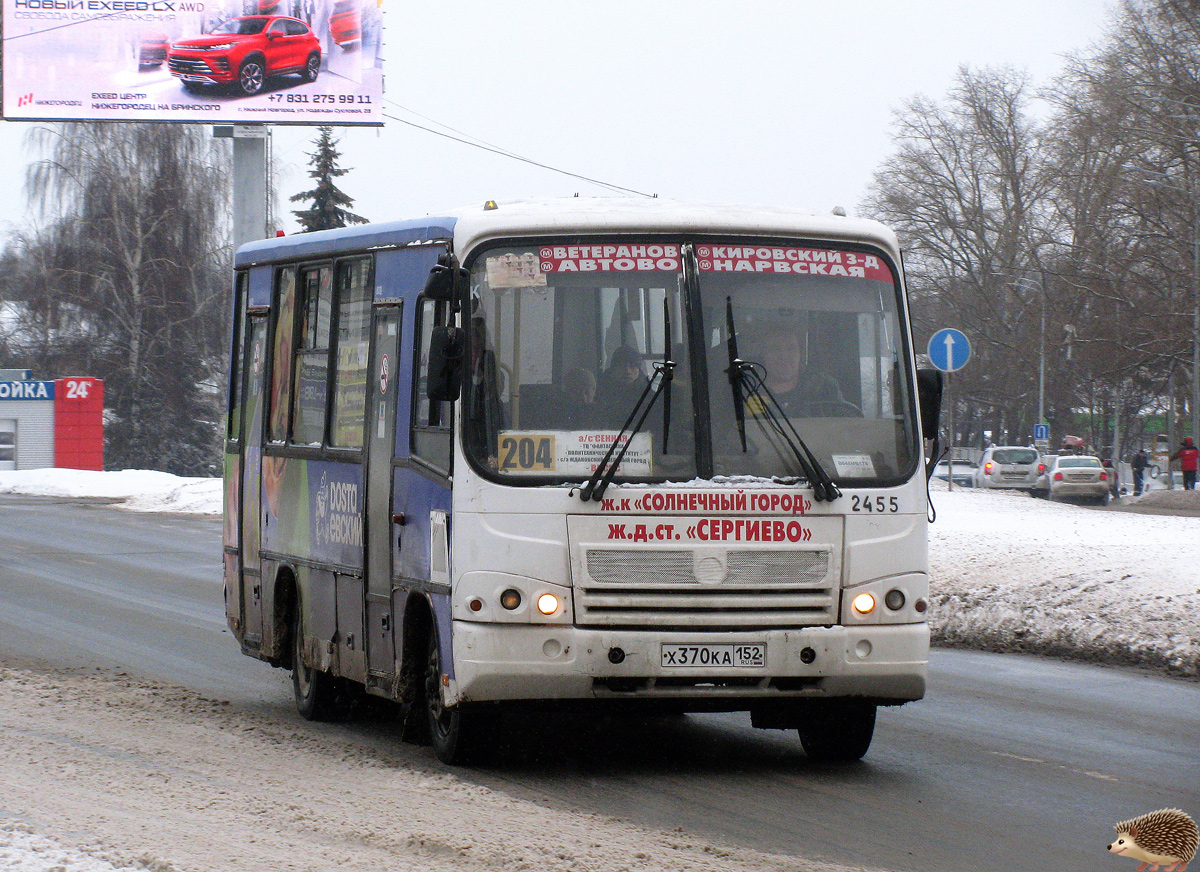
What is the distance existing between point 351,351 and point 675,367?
7.55 ft

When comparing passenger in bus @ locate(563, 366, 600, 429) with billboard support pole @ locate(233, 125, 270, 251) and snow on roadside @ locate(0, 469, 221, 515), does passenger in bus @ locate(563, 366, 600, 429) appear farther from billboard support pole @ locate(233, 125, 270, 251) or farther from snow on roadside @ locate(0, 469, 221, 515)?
billboard support pole @ locate(233, 125, 270, 251)

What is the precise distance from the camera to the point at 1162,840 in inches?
197

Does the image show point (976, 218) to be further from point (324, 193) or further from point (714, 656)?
point (714, 656)

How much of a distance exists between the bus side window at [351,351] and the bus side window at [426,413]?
30.7 inches

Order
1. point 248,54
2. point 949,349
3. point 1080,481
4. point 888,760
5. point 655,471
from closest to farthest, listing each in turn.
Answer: point 655,471 → point 888,760 → point 949,349 → point 248,54 → point 1080,481

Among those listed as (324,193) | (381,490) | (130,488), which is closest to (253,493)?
(381,490)

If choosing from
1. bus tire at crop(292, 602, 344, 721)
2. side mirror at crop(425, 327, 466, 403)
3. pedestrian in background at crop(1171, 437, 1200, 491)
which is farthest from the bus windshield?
pedestrian in background at crop(1171, 437, 1200, 491)

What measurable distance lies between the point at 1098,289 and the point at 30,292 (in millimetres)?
36080

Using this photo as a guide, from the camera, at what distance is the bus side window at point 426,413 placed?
7.85 metres

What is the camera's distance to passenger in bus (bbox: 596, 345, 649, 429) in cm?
771

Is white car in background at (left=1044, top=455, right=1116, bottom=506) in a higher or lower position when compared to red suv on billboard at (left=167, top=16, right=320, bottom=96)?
lower

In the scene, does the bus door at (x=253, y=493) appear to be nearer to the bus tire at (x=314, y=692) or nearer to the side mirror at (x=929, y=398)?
the bus tire at (x=314, y=692)

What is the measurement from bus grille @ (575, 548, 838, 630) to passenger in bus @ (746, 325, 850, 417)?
73 cm

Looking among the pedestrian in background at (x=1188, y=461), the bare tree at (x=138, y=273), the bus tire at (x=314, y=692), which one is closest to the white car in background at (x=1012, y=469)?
the pedestrian in background at (x=1188, y=461)
